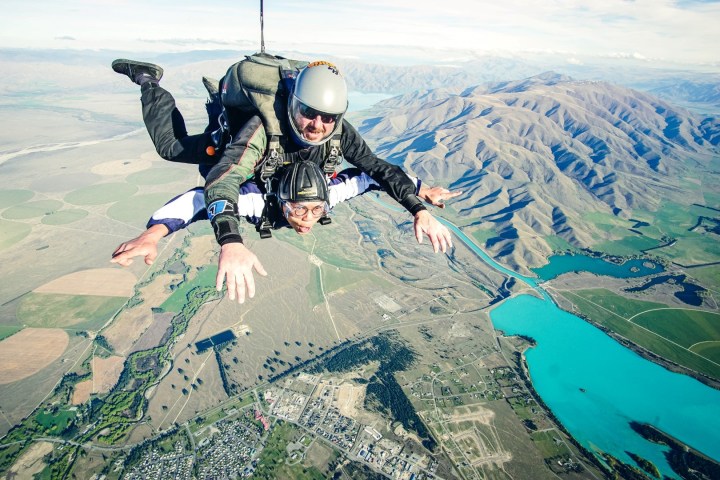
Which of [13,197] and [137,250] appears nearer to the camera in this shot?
[137,250]

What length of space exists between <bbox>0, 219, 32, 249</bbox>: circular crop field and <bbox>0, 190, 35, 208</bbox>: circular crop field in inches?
382

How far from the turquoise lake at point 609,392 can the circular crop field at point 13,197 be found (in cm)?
8992

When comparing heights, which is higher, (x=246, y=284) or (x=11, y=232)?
(x=246, y=284)

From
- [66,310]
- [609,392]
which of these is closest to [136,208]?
[66,310]

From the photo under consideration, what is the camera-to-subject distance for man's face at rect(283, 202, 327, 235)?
16.1 ft

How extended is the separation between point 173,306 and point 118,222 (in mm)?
30729

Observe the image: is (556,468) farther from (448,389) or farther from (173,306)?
(173,306)

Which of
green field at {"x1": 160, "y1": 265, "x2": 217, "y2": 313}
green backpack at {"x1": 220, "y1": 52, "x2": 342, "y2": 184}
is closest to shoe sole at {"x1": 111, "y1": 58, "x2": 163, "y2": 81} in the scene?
green backpack at {"x1": 220, "y1": 52, "x2": 342, "y2": 184}

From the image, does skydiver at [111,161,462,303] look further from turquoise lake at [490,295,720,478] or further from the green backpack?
turquoise lake at [490,295,720,478]

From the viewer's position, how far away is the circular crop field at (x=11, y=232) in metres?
54.6

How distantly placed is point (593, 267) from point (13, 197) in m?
111

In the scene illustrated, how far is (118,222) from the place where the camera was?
60719 mm

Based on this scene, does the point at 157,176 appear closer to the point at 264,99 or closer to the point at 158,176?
the point at 158,176

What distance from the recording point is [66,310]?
4019 centimetres
